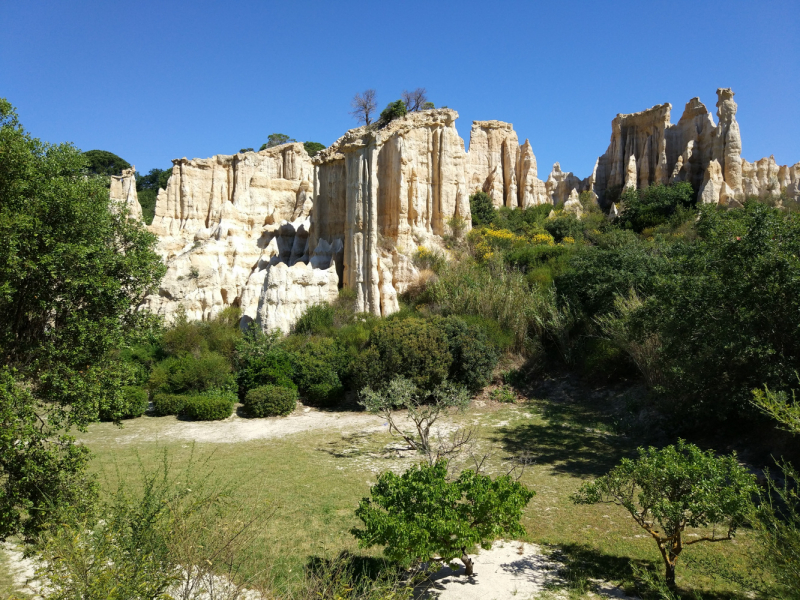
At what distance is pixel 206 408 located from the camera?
17.4 meters

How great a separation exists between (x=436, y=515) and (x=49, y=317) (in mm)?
5604

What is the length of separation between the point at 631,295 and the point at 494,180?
2912 centimetres

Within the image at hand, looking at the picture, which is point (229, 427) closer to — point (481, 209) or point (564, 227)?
point (564, 227)

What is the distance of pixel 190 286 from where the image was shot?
92.1ft

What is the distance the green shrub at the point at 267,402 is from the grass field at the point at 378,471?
2515 mm

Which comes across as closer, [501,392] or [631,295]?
[631,295]

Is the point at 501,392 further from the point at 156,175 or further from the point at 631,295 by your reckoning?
the point at 156,175

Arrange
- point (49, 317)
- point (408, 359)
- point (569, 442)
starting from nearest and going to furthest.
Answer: point (49, 317)
point (569, 442)
point (408, 359)

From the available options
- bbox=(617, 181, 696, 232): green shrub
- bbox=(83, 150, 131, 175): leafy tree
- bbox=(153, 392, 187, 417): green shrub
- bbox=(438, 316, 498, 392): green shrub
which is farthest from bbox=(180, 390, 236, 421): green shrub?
bbox=(83, 150, 131, 175): leafy tree

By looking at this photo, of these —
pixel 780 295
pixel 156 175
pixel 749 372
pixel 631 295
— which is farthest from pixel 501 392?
pixel 156 175

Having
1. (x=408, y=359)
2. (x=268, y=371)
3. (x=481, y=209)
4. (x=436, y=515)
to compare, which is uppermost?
(x=481, y=209)

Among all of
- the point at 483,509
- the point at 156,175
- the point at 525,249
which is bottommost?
the point at 483,509

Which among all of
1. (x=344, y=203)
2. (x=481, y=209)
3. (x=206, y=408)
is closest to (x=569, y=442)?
(x=206, y=408)

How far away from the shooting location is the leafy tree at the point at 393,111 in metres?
31.3
